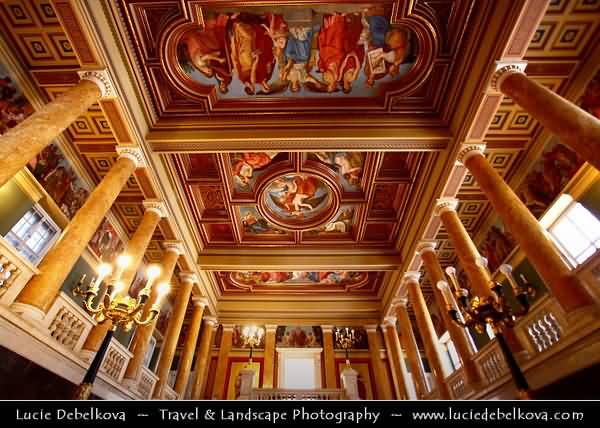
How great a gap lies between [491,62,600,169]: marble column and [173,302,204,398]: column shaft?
40.9 feet

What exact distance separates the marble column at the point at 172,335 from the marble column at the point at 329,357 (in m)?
6.82

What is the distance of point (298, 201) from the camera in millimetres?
11086

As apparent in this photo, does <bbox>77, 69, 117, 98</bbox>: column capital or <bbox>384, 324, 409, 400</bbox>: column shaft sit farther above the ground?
<bbox>77, 69, 117, 98</bbox>: column capital

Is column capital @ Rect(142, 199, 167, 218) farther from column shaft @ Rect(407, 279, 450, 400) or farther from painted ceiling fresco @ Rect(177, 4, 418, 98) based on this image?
column shaft @ Rect(407, 279, 450, 400)

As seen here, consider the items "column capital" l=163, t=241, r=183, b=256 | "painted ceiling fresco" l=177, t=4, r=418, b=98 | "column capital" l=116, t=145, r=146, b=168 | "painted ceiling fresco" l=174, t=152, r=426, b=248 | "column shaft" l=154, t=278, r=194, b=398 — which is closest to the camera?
"painted ceiling fresco" l=177, t=4, r=418, b=98

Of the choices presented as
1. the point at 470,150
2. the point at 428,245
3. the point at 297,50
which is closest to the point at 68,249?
the point at 297,50

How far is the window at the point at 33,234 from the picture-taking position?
8070mm

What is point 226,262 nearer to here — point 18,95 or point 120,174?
point 120,174

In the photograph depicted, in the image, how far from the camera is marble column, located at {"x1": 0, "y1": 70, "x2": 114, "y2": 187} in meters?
4.50

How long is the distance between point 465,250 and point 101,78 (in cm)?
913

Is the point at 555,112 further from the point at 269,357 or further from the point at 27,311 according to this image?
the point at 269,357

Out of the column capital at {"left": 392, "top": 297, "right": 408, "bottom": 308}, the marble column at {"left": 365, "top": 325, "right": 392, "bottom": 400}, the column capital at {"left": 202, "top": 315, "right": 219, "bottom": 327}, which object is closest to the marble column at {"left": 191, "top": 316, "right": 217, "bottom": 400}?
the column capital at {"left": 202, "top": 315, "right": 219, "bottom": 327}

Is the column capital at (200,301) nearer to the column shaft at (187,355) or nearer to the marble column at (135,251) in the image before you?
the column shaft at (187,355)

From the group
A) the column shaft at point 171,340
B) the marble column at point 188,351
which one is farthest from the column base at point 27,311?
the marble column at point 188,351
